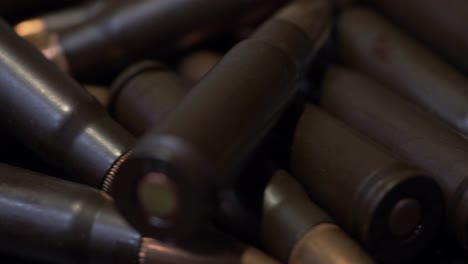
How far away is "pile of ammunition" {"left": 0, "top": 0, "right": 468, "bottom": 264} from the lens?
85cm

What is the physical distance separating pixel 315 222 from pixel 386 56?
0.41 meters

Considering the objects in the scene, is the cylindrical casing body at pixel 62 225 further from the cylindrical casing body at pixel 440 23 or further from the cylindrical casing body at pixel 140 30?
the cylindrical casing body at pixel 440 23

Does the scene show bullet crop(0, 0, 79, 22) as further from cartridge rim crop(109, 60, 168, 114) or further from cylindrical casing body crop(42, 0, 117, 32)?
cartridge rim crop(109, 60, 168, 114)

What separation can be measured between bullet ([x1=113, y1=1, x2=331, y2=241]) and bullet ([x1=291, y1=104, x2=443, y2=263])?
0.09 m

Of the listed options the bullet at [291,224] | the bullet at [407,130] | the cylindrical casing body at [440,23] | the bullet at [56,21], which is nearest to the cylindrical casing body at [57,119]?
the bullet at [291,224]

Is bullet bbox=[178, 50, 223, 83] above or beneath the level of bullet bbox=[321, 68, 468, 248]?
beneath

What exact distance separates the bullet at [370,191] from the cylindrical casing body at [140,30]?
1.06 feet

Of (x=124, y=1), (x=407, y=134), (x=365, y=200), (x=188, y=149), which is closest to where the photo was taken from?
(x=188, y=149)

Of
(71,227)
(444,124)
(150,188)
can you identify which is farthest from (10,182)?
(444,124)

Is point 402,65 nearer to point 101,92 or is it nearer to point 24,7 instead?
point 101,92

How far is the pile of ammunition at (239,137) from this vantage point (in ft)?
2.78

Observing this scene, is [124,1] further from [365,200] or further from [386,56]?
[365,200]

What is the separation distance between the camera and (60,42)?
4.06 ft

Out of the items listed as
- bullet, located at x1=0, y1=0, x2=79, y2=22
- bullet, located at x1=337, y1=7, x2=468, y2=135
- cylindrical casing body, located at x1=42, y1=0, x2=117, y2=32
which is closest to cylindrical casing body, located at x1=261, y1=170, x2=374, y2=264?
bullet, located at x1=337, y1=7, x2=468, y2=135
